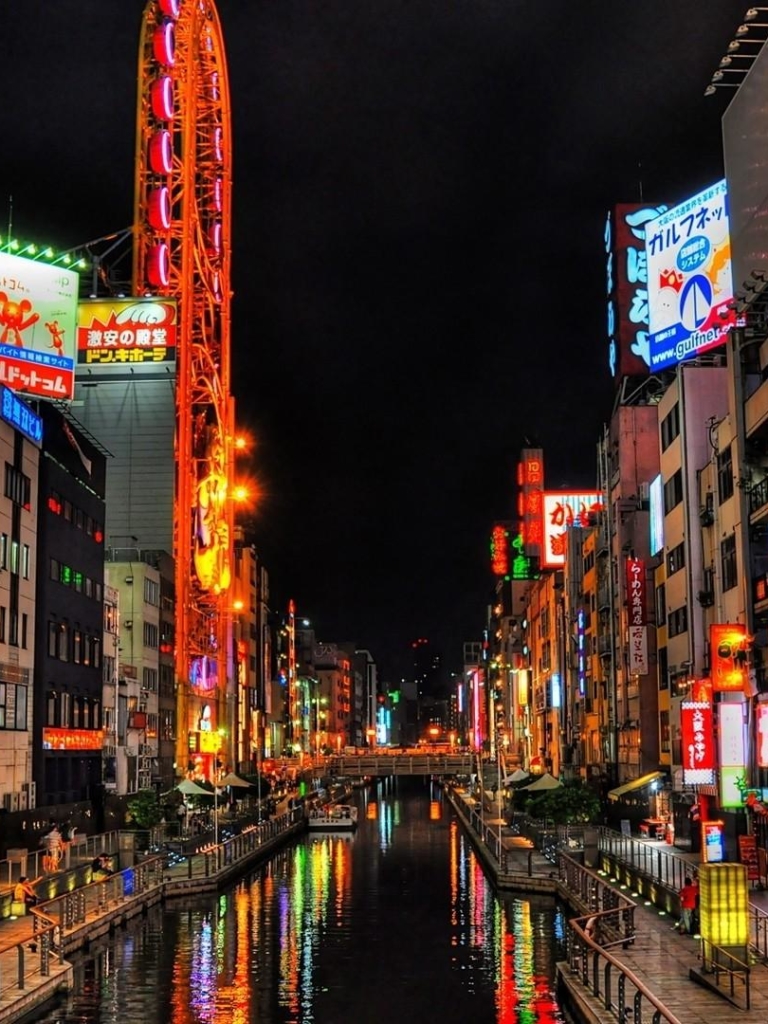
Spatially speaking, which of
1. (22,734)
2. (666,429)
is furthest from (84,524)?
(666,429)

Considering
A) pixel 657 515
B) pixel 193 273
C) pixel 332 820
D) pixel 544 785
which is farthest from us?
pixel 193 273

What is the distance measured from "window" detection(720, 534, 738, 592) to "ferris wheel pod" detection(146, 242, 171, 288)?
6549cm

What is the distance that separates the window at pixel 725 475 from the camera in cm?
5575

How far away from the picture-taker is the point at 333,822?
9875 centimetres

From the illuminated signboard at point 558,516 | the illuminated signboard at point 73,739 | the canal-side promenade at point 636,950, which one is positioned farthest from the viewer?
the illuminated signboard at point 558,516

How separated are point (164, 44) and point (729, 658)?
78.2m

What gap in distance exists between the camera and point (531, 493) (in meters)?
145

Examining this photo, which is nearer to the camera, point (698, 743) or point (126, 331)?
point (698, 743)

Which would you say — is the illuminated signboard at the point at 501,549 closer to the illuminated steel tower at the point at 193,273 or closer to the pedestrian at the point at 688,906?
the illuminated steel tower at the point at 193,273

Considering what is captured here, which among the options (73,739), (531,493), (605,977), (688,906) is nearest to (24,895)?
(688,906)

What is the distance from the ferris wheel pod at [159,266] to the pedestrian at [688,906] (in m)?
84.1

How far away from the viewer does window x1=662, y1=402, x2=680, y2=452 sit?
222ft

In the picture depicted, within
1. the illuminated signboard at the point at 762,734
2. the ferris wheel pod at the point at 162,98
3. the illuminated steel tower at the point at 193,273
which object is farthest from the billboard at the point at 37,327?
the illuminated signboard at the point at 762,734

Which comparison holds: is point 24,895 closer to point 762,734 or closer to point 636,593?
point 762,734
